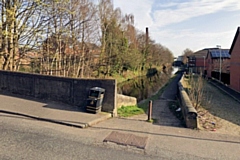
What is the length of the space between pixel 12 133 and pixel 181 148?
4265 mm

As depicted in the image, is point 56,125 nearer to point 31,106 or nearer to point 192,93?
point 31,106

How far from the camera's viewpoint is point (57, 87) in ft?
28.2

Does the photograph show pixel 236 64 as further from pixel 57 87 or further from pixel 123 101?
pixel 57 87

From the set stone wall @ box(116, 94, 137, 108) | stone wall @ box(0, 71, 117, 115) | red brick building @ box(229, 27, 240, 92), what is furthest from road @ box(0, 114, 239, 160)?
red brick building @ box(229, 27, 240, 92)

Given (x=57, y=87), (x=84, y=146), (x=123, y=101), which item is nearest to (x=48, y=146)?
(x=84, y=146)

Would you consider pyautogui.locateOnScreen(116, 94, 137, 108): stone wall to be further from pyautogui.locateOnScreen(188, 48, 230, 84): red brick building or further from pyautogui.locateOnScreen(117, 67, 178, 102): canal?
pyautogui.locateOnScreen(188, 48, 230, 84): red brick building

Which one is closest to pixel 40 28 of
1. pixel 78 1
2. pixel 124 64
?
pixel 78 1

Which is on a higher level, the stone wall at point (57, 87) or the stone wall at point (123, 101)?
the stone wall at point (57, 87)

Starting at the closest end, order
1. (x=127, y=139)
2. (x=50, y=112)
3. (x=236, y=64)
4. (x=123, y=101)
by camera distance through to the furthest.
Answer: (x=127, y=139), (x=50, y=112), (x=123, y=101), (x=236, y=64)

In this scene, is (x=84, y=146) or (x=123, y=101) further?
(x=123, y=101)

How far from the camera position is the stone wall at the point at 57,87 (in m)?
7.70

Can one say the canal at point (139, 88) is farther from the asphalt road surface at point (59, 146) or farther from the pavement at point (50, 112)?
the asphalt road surface at point (59, 146)

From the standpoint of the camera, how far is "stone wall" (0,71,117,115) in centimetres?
770

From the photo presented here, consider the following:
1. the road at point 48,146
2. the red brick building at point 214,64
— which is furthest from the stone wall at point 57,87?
the red brick building at point 214,64
